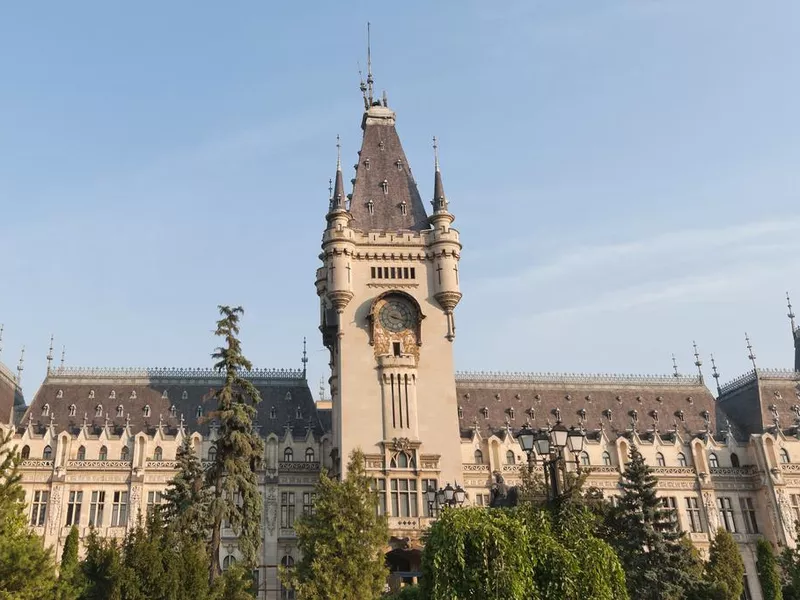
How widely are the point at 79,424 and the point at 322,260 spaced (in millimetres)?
23300

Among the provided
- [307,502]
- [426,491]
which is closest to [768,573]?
[426,491]

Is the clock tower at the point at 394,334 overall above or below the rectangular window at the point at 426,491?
above

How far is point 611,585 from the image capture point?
2158cm

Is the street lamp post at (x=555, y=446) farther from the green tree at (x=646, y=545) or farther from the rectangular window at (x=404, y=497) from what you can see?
the rectangular window at (x=404, y=497)

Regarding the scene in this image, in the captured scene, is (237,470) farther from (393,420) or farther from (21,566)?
(393,420)

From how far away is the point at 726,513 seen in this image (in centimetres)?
6438

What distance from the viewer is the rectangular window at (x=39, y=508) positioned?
57.9m

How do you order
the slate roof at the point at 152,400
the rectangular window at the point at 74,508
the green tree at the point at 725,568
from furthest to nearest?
the slate roof at the point at 152,400 < the rectangular window at the point at 74,508 < the green tree at the point at 725,568

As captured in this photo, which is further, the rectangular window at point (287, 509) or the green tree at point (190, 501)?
the rectangular window at point (287, 509)

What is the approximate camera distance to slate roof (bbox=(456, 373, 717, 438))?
6831cm

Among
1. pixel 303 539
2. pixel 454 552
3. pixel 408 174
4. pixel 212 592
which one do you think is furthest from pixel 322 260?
pixel 454 552

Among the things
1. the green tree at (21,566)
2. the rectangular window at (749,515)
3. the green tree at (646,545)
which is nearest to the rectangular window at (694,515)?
the rectangular window at (749,515)

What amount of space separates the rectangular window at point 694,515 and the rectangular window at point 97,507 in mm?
45315

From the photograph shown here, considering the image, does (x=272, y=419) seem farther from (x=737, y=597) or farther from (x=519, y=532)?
(x=519, y=532)
